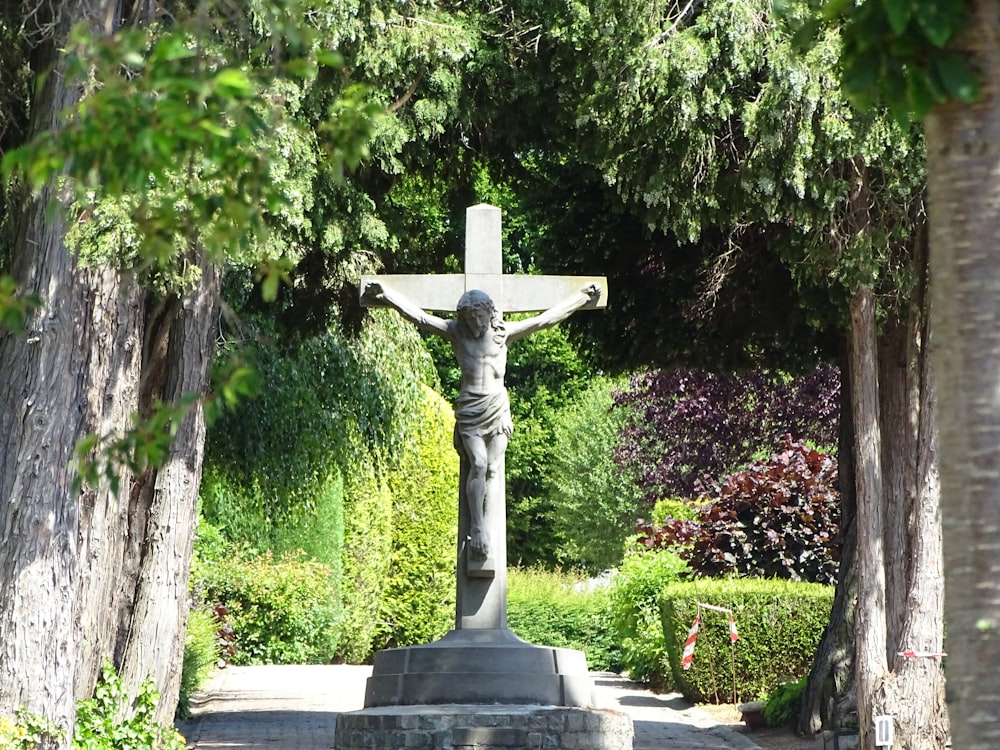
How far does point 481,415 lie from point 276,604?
40.6 feet

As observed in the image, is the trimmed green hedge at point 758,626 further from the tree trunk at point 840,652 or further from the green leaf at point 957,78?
the green leaf at point 957,78

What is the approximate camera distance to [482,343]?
10719 millimetres

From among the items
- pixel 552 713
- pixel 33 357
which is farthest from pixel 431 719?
pixel 33 357

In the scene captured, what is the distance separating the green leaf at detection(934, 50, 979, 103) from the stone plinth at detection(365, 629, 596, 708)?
6875 millimetres

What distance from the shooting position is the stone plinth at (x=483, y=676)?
1000 centimetres

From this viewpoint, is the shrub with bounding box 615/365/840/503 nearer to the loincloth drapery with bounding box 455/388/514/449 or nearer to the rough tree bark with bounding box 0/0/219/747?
the loincloth drapery with bounding box 455/388/514/449

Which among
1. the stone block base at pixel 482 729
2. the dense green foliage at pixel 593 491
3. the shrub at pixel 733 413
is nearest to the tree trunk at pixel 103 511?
the stone block base at pixel 482 729

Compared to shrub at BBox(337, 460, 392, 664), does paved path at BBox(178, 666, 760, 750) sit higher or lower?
lower

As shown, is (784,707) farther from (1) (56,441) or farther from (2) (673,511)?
(2) (673,511)

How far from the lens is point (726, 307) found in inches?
539

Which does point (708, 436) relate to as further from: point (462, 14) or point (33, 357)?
point (33, 357)

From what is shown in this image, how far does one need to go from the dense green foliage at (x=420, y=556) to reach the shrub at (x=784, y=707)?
10.5 metres

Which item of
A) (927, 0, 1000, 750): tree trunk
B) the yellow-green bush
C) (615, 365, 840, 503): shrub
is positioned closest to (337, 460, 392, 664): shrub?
the yellow-green bush

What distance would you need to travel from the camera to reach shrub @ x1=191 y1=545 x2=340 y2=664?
21.9 meters
